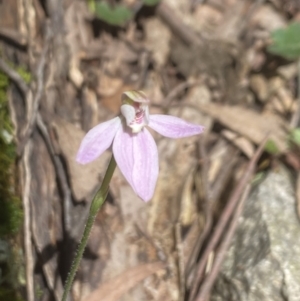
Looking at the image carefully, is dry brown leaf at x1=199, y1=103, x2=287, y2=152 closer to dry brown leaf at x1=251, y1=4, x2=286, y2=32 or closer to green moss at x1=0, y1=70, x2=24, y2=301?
dry brown leaf at x1=251, y1=4, x2=286, y2=32

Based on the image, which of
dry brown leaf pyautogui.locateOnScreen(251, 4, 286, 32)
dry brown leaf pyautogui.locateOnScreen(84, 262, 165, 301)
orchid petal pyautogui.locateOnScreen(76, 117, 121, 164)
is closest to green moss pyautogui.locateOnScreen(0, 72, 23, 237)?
dry brown leaf pyautogui.locateOnScreen(84, 262, 165, 301)

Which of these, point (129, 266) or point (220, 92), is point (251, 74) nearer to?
point (220, 92)

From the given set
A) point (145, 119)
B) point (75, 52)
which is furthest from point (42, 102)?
point (145, 119)

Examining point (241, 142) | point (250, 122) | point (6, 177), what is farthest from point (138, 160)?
point (250, 122)

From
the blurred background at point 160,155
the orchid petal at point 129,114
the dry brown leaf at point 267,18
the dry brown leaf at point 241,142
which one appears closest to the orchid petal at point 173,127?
the orchid petal at point 129,114

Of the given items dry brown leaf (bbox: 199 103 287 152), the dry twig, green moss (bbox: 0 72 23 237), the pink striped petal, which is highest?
the pink striped petal

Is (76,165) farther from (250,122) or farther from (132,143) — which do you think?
(250,122)
